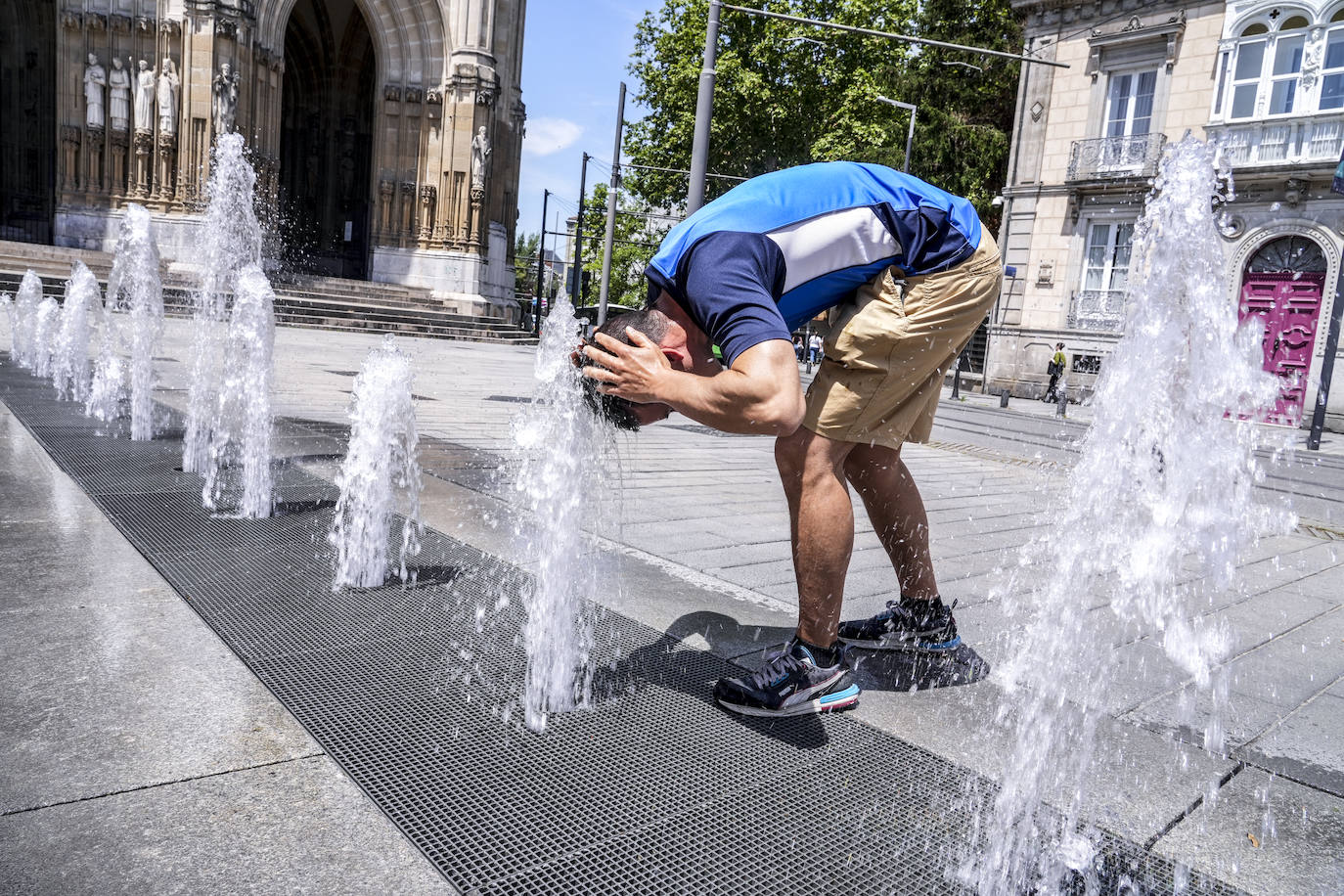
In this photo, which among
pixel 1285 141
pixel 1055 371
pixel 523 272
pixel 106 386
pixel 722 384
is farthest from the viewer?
pixel 523 272

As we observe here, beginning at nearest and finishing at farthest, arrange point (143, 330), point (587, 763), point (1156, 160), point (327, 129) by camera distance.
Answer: point (587, 763)
point (143, 330)
point (1156, 160)
point (327, 129)

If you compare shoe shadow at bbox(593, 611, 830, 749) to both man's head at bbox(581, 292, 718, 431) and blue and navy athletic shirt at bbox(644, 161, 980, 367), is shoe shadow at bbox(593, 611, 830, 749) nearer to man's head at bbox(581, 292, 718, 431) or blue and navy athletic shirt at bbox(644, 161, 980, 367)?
man's head at bbox(581, 292, 718, 431)

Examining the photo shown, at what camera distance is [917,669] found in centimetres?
332

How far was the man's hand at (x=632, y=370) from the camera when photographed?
7.72ft

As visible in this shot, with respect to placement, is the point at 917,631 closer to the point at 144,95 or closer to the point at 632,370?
the point at 632,370

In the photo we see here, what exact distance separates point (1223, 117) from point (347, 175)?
2880cm

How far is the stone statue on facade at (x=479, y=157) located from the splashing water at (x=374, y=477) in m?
26.3

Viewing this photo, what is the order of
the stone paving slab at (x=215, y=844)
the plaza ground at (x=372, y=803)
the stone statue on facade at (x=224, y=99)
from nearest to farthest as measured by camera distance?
the stone paving slab at (x=215, y=844)
the plaza ground at (x=372, y=803)
the stone statue on facade at (x=224, y=99)

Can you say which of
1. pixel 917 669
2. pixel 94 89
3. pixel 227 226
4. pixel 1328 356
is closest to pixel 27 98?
pixel 94 89

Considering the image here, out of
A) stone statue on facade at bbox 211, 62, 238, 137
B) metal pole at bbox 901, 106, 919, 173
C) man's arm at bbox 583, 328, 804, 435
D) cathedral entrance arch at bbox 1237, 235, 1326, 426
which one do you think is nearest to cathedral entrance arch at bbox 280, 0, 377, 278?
stone statue on facade at bbox 211, 62, 238, 137

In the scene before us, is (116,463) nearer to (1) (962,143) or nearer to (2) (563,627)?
(2) (563,627)

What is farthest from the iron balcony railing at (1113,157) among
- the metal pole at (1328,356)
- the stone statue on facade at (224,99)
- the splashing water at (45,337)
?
the splashing water at (45,337)

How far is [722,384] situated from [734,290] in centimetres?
25

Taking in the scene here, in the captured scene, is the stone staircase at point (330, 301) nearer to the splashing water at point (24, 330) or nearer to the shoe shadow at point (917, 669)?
the splashing water at point (24, 330)
